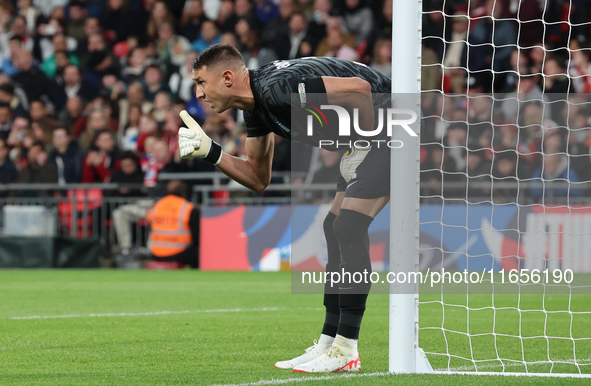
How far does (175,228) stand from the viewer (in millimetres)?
12203

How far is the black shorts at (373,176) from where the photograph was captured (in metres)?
4.32

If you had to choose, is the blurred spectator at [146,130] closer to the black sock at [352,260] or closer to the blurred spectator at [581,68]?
the blurred spectator at [581,68]

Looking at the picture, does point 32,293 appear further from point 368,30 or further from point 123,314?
point 368,30

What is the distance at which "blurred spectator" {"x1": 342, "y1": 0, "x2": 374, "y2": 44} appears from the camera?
14219 millimetres

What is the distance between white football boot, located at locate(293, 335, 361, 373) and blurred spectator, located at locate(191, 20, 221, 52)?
11112mm

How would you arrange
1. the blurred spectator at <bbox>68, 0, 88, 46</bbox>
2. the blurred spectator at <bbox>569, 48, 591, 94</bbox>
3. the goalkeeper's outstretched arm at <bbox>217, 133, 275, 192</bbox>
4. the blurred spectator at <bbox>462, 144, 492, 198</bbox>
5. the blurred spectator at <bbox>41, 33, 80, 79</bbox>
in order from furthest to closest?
the blurred spectator at <bbox>68, 0, 88, 46</bbox>
the blurred spectator at <bbox>41, 33, 80, 79</bbox>
the blurred spectator at <bbox>569, 48, 591, 94</bbox>
the blurred spectator at <bbox>462, 144, 492, 198</bbox>
the goalkeeper's outstretched arm at <bbox>217, 133, 275, 192</bbox>

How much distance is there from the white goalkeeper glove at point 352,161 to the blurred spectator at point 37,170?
33.1 ft

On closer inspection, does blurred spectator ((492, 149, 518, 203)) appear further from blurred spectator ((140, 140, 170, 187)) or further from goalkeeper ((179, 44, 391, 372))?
goalkeeper ((179, 44, 391, 372))

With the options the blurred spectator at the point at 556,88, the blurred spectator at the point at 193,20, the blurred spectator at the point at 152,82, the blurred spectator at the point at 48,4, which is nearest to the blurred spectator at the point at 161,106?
the blurred spectator at the point at 152,82

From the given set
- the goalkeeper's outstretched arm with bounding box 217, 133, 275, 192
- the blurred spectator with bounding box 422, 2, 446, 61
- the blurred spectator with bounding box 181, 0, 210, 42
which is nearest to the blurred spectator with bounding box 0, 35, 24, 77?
the blurred spectator with bounding box 181, 0, 210, 42

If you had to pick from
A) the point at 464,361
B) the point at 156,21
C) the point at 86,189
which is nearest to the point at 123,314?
the point at 464,361

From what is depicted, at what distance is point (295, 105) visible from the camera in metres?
4.17

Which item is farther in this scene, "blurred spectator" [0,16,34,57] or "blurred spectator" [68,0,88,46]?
"blurred spectator" [68,0,88,46]

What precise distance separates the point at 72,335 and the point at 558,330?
11.5ft
